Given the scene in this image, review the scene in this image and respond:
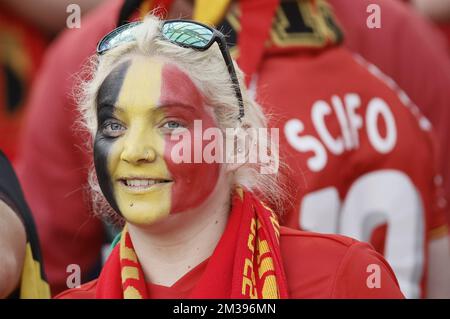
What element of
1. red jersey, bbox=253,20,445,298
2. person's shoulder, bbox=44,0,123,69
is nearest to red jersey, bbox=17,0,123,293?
person's shoulder, bbox=44,0,123,69

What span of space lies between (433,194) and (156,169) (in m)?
1.09

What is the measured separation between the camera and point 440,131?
2963mm

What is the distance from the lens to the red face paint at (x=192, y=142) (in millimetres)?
1705

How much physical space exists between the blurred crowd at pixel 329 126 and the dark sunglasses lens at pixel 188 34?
1.22 feet

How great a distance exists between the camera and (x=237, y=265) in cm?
176

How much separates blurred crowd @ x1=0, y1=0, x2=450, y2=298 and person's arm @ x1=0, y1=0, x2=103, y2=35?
85 cm

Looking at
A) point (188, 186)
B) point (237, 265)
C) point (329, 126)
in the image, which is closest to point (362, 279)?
point (237, 265)

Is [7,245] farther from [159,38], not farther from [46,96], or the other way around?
[46,96]

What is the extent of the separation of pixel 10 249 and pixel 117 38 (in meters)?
0.41

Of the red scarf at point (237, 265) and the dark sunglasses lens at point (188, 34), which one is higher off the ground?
the dark sunglasses lens at point (188, 34)

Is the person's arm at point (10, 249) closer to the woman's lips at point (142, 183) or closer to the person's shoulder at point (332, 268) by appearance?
the woman's lips at point (142, 183)

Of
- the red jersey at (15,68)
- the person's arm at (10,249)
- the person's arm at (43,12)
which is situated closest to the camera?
the person's arm at (10,249)

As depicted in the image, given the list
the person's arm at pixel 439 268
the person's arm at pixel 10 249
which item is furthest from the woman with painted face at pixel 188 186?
the person's arm at pixel 439 268
